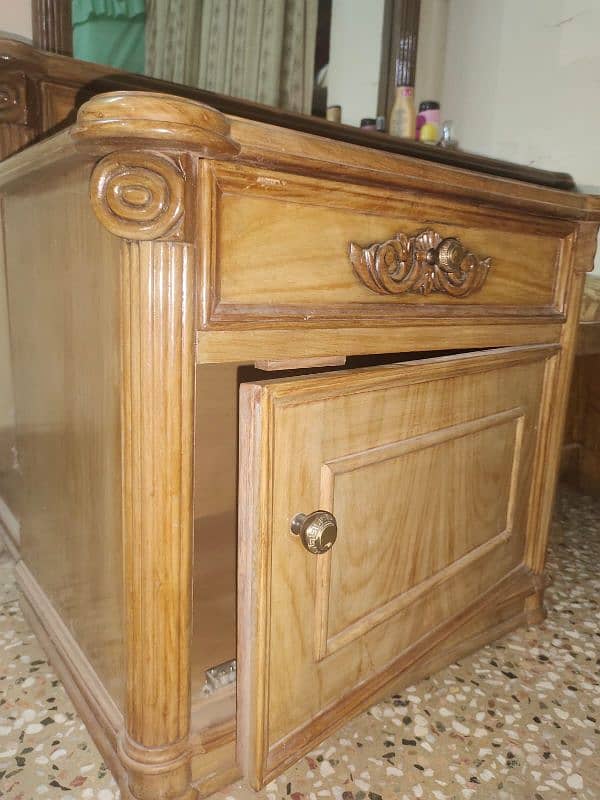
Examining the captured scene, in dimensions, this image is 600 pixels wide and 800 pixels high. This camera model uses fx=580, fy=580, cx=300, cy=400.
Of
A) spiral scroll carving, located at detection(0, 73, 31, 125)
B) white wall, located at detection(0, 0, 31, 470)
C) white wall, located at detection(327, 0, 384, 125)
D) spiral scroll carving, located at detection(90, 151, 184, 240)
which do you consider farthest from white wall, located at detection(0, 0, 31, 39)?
white wall, located at detection(327, 0, 384, 125)

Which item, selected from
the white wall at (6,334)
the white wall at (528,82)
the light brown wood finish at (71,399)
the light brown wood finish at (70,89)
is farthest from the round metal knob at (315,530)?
the white wall at (528,82)

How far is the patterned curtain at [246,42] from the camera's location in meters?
1.70

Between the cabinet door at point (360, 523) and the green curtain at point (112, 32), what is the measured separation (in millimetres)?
1275

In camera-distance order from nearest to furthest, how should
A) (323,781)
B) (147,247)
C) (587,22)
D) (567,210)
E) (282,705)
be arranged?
(147,247)
(282,705)
(323,781)
(567,210)
(587,22)

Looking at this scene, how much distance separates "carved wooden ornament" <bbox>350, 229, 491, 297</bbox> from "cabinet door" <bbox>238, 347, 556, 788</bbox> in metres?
0.09

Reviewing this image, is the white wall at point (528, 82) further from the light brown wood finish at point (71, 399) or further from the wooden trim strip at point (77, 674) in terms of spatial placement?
the wooden trim strip at point (77, 674)

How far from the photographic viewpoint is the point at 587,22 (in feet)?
5.16

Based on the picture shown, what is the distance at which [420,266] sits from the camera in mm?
638

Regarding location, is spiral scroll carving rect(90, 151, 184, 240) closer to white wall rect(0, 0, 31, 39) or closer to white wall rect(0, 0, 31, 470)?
white wall rect(0, 0, 31, 470)

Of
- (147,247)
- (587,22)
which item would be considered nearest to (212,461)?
(147,247)

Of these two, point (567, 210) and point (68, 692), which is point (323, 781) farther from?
point (567, 210)

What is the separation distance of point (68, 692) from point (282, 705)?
13.9 inches

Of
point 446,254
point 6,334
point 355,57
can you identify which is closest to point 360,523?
point 446,254

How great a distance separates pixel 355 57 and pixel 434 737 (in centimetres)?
174
